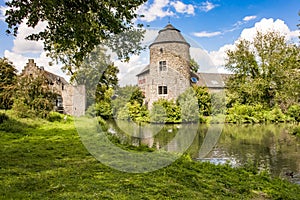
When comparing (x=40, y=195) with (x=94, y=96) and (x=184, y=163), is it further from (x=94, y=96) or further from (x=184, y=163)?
(x=94, y=96)

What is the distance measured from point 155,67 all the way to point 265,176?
1905 centimetres

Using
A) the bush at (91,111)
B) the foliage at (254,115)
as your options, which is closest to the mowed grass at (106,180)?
the bush at (91,111)

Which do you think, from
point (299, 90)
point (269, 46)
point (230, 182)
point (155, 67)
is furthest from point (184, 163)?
point (269, 46)

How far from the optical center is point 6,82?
742 inches

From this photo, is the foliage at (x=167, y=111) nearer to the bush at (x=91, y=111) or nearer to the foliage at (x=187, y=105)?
the foliage at (x=187, y=105)

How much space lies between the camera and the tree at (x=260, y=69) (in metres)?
31.2

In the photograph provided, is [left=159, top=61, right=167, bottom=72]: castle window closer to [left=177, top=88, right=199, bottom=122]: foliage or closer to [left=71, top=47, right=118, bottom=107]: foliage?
[left=177, top=88, right=199, bottom=122]: foliage

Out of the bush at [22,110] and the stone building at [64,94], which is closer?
the stone building at [64,94]

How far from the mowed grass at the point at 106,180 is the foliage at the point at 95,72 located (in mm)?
2806

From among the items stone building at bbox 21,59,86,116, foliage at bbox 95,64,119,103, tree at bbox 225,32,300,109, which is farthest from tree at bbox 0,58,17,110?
tree at bbox 225,32,300,109

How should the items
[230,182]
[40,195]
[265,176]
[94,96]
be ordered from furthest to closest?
1. [94,96]
2. [265,176]
3. [230,182]
4. [40,195]

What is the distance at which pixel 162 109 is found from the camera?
23.4 metres

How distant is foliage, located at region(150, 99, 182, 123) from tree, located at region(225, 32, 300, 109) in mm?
10853

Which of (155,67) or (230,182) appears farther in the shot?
(155,67)
